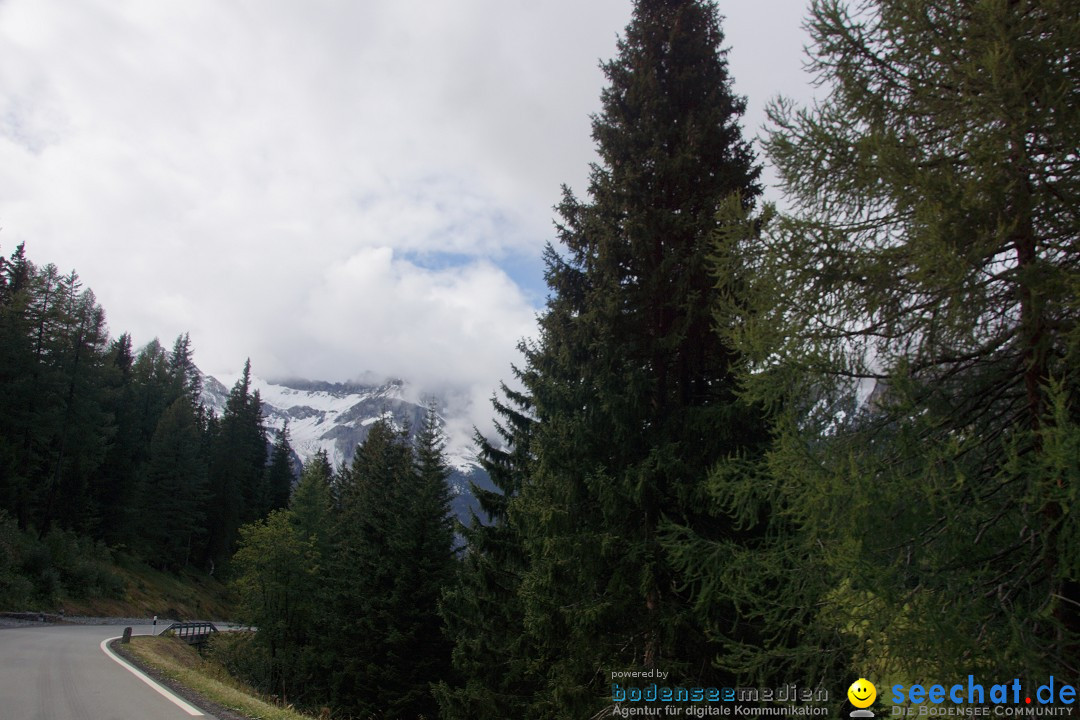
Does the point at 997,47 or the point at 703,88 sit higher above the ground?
the point at 703,88

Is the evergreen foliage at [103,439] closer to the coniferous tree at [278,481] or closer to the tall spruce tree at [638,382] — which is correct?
the coniferous tree at [278,481]

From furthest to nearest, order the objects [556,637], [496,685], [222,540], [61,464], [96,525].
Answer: [222,540] → [96,525] → [61,464] → [496,685] → [556,637]

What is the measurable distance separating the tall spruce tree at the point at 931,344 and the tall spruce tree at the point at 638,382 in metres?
2.57

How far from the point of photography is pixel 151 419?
60.8 metres

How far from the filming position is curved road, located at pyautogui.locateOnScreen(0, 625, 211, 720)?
29.3ft

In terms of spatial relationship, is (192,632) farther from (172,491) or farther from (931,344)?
(931,344)

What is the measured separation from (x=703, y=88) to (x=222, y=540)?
6619 centimetres

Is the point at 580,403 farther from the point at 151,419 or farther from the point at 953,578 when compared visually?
the point at 151,419

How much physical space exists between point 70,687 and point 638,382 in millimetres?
12080

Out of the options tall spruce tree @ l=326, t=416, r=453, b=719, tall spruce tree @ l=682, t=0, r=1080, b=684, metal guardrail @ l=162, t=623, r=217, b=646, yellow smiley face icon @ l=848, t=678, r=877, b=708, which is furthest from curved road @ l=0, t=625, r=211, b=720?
metal guardrail @ l=162, t=623, r=217, b=646

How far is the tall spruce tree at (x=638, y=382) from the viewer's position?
8070mm

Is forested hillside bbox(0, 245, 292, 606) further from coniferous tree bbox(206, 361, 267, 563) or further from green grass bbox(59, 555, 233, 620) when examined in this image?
green grass bbox(59, 555, 233, 620)

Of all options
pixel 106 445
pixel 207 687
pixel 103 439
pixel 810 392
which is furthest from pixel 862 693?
pixel 106 445

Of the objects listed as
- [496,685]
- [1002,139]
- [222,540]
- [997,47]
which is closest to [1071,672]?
[1002,139]
